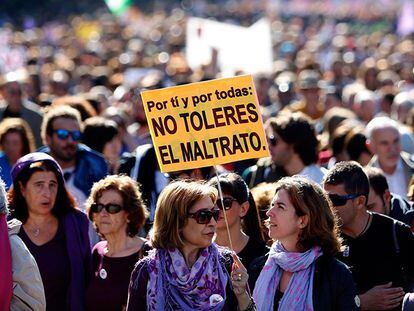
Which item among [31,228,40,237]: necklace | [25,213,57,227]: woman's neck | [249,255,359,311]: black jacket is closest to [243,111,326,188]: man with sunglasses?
[25,213,57,227]: woman's neck

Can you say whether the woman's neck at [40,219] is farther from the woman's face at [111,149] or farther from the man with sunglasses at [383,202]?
the woman's face at [111,149]

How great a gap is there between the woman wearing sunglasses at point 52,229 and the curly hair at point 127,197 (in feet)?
0.56

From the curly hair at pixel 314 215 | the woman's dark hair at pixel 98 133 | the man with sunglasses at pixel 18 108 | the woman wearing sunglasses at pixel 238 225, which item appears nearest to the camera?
the curly hair at pixel 314 215

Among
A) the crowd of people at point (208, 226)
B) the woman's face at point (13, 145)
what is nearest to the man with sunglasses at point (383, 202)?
the crowd of people at point (208, 226)

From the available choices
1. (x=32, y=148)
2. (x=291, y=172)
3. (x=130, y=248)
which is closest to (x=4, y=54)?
(x=32, y=148)

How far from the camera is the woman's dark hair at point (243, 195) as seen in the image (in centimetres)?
675

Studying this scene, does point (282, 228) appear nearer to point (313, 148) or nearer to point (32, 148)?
point (313, 148)

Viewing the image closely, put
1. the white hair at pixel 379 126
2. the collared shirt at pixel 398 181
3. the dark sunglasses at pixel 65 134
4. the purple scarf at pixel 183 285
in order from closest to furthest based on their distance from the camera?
the purple scarf at pixel 183 285
the dark sunglasses at pixel 65 134
the collared shirt at pixel 398 181
the white hair at pixel 379 126

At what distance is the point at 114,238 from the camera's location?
6.92 meters

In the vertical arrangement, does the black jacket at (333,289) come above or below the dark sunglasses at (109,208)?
below

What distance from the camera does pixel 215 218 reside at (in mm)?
5664

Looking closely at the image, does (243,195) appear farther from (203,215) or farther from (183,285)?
(183,285)

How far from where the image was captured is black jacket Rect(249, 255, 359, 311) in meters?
5.60

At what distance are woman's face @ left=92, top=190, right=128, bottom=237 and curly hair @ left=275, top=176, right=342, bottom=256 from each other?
1394 mm
